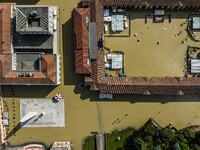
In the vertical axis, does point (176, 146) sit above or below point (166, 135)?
below

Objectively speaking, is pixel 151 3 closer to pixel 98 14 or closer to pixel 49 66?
pixel 98 14

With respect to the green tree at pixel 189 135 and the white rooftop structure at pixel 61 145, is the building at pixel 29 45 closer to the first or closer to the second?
the white rooftop structure at pixel 61 145

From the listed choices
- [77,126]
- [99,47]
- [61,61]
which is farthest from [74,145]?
[99,47]

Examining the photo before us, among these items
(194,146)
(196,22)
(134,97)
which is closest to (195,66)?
(196,22)

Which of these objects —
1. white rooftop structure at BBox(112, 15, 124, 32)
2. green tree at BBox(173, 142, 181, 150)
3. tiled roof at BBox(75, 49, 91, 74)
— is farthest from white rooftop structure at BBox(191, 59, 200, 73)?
tiled roof at BBox(75, 49, 91, 74)

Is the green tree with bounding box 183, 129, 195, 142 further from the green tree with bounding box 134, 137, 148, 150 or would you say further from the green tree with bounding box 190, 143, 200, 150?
the green tree with bounding box 134, 137, 148, 150

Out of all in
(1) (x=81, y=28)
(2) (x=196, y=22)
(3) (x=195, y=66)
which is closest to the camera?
(1) (x=81, y=28)

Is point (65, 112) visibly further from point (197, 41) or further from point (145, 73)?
point (197, 41)
